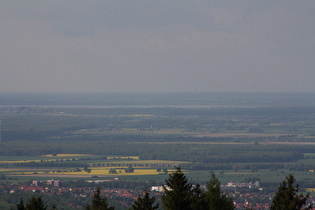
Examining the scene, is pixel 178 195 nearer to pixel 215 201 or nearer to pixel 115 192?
pixel 215 201

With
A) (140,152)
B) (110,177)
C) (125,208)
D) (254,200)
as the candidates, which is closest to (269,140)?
(140,152)

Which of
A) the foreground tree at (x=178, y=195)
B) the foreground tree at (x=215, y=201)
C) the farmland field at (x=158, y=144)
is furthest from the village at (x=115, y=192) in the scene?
the foreground tree at (x=178, y=195)

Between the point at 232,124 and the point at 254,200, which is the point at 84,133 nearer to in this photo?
the point at 232,124

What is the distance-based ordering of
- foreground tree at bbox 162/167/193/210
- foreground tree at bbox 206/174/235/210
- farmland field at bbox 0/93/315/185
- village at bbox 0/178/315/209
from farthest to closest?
farmland field at bbox 0/93/315/185, village at bbox 0/178/315/209, foreground tree at bbox 206/174/235/210, foreground tree at bbox 162/167/193/210

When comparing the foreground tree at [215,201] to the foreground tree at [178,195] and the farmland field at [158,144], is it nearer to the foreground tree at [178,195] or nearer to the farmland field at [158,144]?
the foreground tree at [178,195]

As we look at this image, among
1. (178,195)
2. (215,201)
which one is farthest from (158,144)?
(178,195)

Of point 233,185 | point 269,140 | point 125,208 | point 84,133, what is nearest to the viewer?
point 125,208

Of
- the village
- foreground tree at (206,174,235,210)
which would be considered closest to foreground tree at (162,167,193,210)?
foreground tree at (206,174,235,210)

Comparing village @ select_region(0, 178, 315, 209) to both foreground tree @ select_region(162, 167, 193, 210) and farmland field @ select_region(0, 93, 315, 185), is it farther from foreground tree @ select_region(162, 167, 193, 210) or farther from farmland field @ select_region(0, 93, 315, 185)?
foreground tree @ select_region(162, 167, 193, 210)
